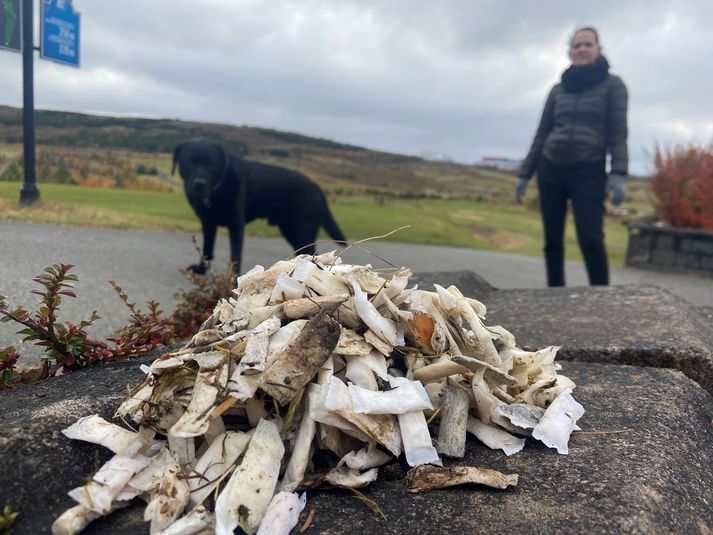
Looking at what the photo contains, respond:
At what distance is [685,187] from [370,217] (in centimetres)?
611

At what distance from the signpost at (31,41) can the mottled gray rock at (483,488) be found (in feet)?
2.86

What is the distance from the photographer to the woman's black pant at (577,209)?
362cm

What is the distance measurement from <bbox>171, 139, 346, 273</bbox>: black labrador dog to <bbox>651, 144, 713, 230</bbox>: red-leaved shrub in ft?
21.5

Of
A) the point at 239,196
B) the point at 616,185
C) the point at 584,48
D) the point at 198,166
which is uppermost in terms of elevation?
the point at 584,48

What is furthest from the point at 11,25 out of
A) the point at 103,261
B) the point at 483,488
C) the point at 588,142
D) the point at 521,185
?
the point at 521,185

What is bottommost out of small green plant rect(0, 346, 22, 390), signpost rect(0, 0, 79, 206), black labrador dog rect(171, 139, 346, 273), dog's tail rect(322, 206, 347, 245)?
small green plant rect(0, 346, 22, 390)

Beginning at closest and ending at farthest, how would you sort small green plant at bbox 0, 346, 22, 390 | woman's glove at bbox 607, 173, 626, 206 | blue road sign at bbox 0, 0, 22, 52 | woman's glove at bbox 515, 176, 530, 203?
small green plant at bbox 0, 346, 22, 390 < blue road sign at bbox 0, 0, 22, 52 < woman's glove at bbox 607, 173, 626, 206 < woman's glove at bbox 515, 176, 530, 203

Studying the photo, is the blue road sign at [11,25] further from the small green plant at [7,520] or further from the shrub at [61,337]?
the small green plant at [7,520]

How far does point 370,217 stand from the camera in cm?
461

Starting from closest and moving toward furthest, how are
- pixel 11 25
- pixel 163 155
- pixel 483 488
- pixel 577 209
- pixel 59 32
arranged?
1. pixel 483 488
2. pixel 11 25
3. pixel 59 32
4. pixel 163 155
5. pixel 577 209

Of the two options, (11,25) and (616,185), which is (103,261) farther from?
(616,185)

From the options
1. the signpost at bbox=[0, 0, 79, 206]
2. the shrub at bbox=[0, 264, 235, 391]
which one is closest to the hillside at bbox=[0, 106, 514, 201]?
the signpost at bbox=[0, 0, 79, 206]

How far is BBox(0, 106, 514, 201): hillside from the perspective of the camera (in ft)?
6.41

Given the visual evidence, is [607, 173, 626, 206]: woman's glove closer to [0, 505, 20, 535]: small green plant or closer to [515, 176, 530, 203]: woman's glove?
[515, 176, 530, 203]: woman's glove
